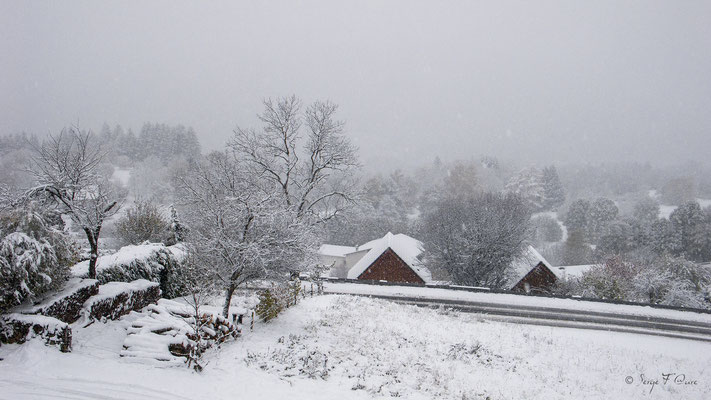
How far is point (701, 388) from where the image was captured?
11.5m

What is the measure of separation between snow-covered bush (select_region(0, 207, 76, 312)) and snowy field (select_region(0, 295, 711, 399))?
1.37 meters

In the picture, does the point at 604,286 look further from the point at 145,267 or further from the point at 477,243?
the point at 145,267

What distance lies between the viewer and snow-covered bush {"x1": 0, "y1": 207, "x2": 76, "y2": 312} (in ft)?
29.2

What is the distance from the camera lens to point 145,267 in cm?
1415

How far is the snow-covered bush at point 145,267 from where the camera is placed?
1341cm

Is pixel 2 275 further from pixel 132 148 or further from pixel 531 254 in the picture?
pixel 132 148

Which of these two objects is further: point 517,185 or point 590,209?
point 517,185

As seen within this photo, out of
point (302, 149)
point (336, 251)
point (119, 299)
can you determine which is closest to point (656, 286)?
point (302, 149)

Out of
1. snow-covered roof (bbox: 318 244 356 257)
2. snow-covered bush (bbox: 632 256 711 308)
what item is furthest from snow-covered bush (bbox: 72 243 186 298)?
snow-covered roof (bbox: 318 244 356 257)

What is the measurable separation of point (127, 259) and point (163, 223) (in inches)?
691

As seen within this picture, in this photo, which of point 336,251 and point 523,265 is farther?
point 336,251

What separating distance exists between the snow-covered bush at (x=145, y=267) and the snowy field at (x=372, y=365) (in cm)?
301

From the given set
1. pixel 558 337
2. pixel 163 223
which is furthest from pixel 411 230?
pixel 558 337

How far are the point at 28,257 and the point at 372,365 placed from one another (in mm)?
9034
